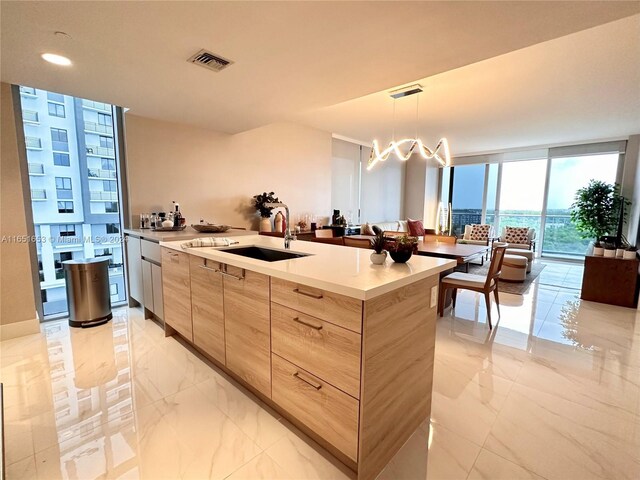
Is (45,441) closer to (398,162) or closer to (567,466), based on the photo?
(567,466)

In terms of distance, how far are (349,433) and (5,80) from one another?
3752 millimetres

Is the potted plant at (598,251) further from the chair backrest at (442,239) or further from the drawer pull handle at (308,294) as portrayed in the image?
the drawer pull handle at (308,294)

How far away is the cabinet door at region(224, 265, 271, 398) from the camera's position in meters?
1.69

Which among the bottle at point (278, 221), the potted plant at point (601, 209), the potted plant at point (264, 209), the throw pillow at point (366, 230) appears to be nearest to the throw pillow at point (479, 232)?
the potted plant at point (601, 209)

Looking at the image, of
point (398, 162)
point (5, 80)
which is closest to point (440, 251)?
point (5, 80)

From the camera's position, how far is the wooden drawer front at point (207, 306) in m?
2.06

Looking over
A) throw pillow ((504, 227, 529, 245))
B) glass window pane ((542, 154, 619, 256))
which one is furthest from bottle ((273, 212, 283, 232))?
glass window pane ((542, 154, 619, 256))

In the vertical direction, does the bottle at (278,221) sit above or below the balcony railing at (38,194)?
below

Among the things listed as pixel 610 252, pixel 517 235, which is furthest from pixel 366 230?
pixel 610 252

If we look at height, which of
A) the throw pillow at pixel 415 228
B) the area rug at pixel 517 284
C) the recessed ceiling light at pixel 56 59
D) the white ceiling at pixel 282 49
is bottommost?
the area rug at pixel 517 284

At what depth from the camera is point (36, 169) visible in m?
3.06

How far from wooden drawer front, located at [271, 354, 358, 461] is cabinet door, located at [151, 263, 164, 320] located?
1749mm

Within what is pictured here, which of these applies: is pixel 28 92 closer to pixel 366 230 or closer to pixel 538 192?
pixel 366 230

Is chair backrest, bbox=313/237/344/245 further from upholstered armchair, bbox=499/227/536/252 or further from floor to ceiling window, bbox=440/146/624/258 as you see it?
floor to ceiling window, bbox=440/146/624/258
